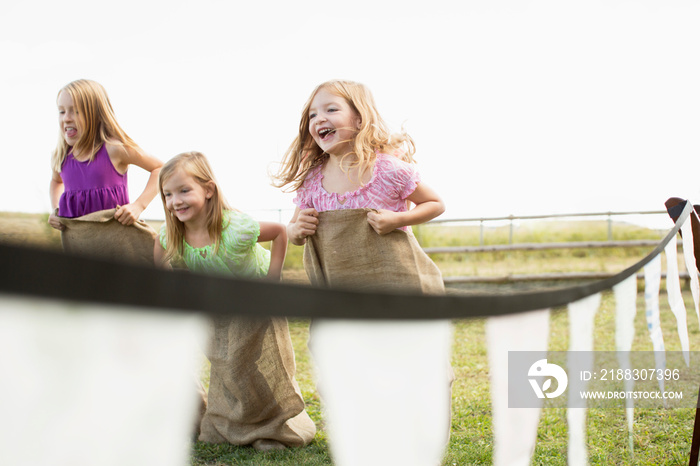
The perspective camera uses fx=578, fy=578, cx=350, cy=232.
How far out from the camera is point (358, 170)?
1.52 metres

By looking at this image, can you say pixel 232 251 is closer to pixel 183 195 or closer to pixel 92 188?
pixel 183 195

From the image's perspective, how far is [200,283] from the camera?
0.31 m

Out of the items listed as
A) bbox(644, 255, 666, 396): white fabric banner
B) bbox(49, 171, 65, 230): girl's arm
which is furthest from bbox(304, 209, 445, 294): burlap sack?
bbox(49, 171, 65, 230): girl's arm

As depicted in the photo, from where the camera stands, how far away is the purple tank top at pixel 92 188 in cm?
197

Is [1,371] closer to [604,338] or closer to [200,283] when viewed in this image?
[200,283]

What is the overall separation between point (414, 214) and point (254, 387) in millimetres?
719

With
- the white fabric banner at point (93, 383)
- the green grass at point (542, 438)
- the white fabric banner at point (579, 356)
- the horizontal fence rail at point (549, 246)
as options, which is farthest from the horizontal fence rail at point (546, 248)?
the white fabric banner at point (93, 383)

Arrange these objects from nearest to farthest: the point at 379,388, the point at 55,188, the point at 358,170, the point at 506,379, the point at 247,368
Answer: the point at 379,388 → the point at 506,379 → the point at 358,170 → the point at 247,368 → the point at 55,188

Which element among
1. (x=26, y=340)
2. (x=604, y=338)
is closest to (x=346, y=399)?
(x=26, y=340)

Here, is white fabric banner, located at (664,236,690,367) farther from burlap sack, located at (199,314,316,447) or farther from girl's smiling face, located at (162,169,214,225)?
girl's smiling face, located at (162,169,214,225)

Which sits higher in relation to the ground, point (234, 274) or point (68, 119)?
point (68, 119)

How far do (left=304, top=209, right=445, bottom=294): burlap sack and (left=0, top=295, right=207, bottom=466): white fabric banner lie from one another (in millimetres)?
1120

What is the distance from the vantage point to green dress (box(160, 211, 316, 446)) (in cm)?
169

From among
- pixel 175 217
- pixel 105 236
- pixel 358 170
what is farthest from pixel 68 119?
pixel 358 170
